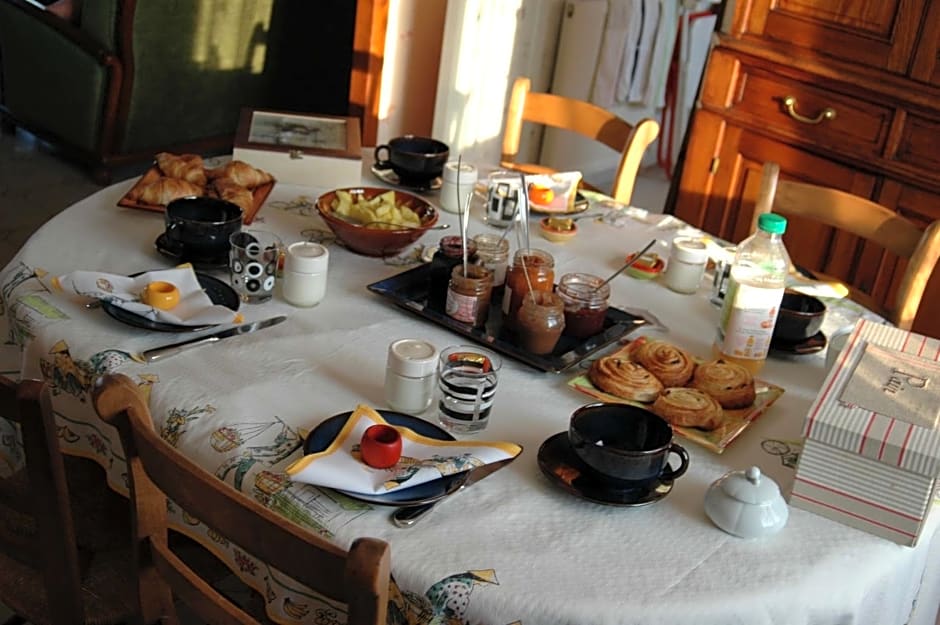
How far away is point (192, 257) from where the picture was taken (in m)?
1.81

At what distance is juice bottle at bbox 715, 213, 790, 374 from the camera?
5.36ft

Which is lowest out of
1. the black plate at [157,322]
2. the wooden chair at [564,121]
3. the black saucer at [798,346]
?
the black plate at [157,322]

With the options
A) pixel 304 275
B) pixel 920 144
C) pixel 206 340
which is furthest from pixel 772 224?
pixel 920 144

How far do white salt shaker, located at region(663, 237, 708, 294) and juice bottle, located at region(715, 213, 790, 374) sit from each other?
0.22 metres

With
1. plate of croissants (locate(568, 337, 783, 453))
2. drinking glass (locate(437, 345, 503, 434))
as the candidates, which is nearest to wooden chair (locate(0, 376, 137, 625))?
drinking glass (locate(437, 345, 503, 434))

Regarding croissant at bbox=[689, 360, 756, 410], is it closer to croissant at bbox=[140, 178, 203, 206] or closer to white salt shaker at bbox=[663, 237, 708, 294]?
white salt shaker at bbox=[663, 237, 708, 294]

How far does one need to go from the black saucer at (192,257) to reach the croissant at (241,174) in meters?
0.26

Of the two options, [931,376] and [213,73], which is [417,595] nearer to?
[931,376]

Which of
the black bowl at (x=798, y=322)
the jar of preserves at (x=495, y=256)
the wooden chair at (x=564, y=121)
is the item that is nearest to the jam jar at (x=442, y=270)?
the jar of preserves at (x=495, y=256)

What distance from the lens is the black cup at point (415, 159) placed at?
221cm

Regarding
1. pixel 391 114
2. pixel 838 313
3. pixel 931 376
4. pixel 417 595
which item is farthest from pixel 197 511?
pixel 391 114

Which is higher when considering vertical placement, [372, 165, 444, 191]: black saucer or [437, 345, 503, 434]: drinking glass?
[372, 165, 444, 191]: black saucer

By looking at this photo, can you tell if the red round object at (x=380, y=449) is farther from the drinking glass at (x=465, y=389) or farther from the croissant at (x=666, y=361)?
the croissant at (x=666, y=361)

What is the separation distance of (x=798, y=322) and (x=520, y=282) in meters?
0.45
